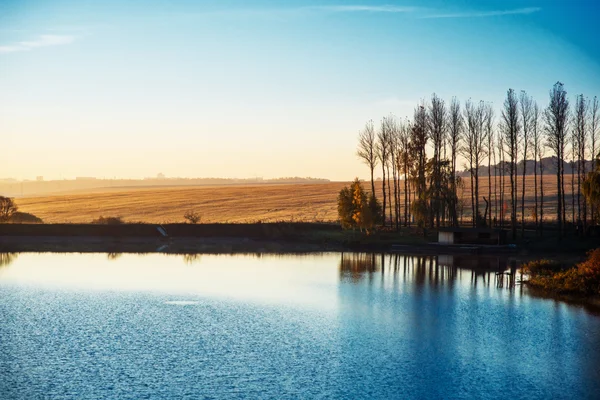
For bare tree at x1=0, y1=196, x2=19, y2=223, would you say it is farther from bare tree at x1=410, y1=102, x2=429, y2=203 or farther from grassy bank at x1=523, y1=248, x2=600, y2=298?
grassy bank at x1=523, y1=248, x2=600, y2=298

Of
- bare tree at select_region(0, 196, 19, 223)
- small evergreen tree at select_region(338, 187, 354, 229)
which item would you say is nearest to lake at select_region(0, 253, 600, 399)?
small evergreen tree at select_region(338, 187, 354, 229)

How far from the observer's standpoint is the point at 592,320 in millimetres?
32625

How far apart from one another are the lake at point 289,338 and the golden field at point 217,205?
5651cm

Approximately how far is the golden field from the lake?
56510 millimetres

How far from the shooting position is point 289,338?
92.7 ft

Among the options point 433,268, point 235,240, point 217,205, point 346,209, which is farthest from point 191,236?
point 217,205

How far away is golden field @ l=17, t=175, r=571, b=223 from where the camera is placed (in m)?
109

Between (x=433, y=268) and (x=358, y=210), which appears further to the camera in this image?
(x=358, y=210)

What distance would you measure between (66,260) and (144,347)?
3845cm

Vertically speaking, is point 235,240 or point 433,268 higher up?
point 235,240

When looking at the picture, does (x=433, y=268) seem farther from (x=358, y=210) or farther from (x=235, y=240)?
(x=235, y=240)

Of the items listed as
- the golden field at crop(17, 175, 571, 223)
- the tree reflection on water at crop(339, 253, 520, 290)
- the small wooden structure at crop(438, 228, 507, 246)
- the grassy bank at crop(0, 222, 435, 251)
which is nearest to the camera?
the tree reflection on water at crop(339, 253, 520, 290)

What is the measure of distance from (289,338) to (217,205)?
10289 cm

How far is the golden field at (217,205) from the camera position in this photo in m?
109
